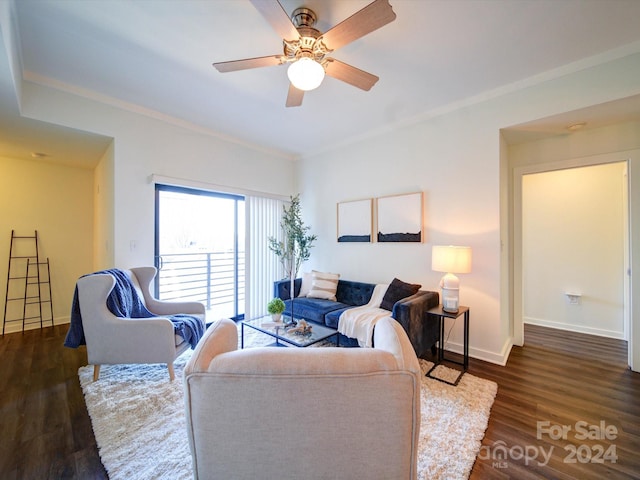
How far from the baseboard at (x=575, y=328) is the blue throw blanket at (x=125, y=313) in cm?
418

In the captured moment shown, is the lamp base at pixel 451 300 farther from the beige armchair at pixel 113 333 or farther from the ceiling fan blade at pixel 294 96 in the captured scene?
the beige armchair at pixel 113 333

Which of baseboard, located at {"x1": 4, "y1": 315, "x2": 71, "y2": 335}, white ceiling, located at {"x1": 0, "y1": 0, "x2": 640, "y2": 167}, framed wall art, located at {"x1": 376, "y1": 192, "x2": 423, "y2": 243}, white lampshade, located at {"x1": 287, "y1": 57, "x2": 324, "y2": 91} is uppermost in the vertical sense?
white ceiling, located at {"x1": 0, "y1": 0, "x2": 640, "y2": 167}

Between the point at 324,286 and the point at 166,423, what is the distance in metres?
2.28

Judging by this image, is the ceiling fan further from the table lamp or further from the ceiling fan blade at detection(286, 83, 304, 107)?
the table lamp

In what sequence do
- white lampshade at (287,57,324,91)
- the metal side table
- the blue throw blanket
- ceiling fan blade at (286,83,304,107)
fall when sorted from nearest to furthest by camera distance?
white lampshade at (287,57,324,91)
ceiling fan blade at (286,83,304,107)
the blue throw blanket
the metal side table

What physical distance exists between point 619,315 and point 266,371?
4874mm

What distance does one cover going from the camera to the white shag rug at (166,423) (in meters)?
1.44

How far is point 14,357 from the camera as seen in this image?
8.86ft

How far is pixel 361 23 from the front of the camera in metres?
1.46

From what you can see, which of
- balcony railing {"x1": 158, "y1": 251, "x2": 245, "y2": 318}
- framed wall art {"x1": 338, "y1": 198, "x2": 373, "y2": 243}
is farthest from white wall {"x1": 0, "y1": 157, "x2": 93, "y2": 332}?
framed wall art {"x1": 338, "y1": 198, "x2": 373, "y2": 243}

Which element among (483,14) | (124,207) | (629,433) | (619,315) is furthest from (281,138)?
(619,315)

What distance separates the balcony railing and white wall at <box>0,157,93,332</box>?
1733mm

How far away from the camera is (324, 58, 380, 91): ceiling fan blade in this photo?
1.85 metres

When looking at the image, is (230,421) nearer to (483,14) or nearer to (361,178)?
(483,14)
